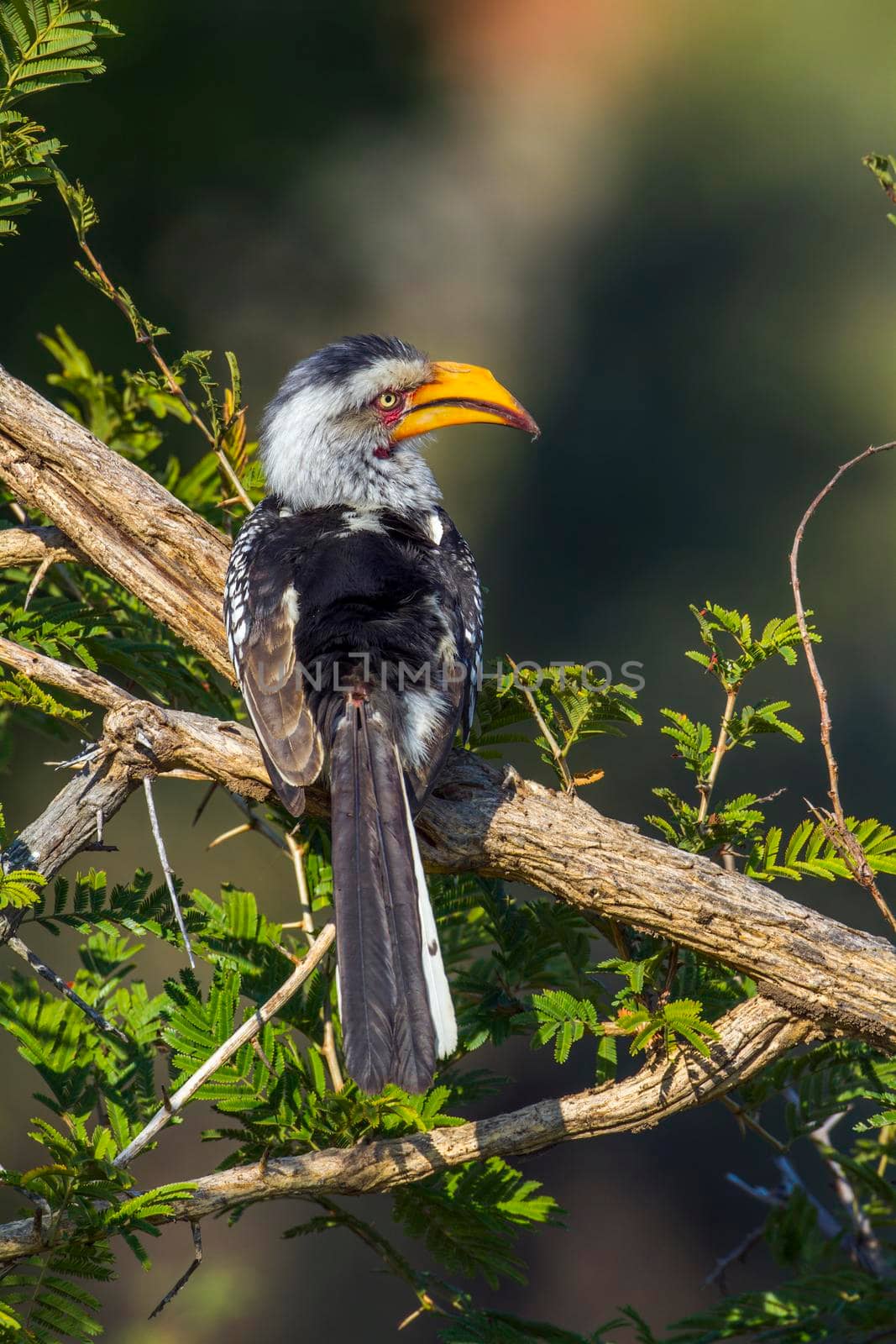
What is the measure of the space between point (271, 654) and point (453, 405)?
1.12 m

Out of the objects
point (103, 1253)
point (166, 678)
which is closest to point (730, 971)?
point (103, 1253)

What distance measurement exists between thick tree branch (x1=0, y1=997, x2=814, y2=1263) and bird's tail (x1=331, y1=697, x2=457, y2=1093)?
0.16 m

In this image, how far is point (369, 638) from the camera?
258 centimetres

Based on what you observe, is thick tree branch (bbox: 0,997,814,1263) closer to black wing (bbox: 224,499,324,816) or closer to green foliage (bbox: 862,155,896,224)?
black wing (bbox: 224,499,324,816)

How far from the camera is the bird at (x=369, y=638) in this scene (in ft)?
6.84

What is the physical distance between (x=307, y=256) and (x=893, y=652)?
3.73m

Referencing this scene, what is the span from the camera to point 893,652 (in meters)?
6.59

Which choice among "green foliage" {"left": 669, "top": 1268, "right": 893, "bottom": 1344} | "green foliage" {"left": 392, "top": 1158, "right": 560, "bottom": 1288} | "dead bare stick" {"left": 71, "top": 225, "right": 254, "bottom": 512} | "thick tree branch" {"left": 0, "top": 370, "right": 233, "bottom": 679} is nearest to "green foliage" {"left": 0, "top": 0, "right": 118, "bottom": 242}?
"dead bare stick" {"left": 71, "top": 225, "right": 254, "bottom": 512}

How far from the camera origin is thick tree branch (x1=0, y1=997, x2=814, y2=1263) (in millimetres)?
2021

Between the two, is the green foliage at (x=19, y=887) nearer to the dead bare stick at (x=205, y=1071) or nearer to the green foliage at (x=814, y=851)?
the dead bare stick at (x=205, y=1071)

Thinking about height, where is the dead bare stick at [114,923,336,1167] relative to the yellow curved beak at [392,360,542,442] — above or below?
below

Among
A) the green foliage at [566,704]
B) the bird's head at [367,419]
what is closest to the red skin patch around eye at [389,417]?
the bird's head at [367,419]

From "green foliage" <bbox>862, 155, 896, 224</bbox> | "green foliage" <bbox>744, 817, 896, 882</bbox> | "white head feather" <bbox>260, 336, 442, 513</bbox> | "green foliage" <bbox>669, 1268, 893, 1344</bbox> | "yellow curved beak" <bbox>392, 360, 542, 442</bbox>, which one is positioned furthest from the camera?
"yellow curved beak" <bbox>392, 360, 542, 442</bbox>

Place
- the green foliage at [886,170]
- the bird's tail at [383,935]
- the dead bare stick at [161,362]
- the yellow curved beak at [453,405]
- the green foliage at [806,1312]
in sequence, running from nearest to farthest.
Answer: the green foliage at [886,170], the bird's tail at [383,935], the green foliage at [806,1312], the dead bare stick at [161,362], the yellow curved beak at [453,405]
